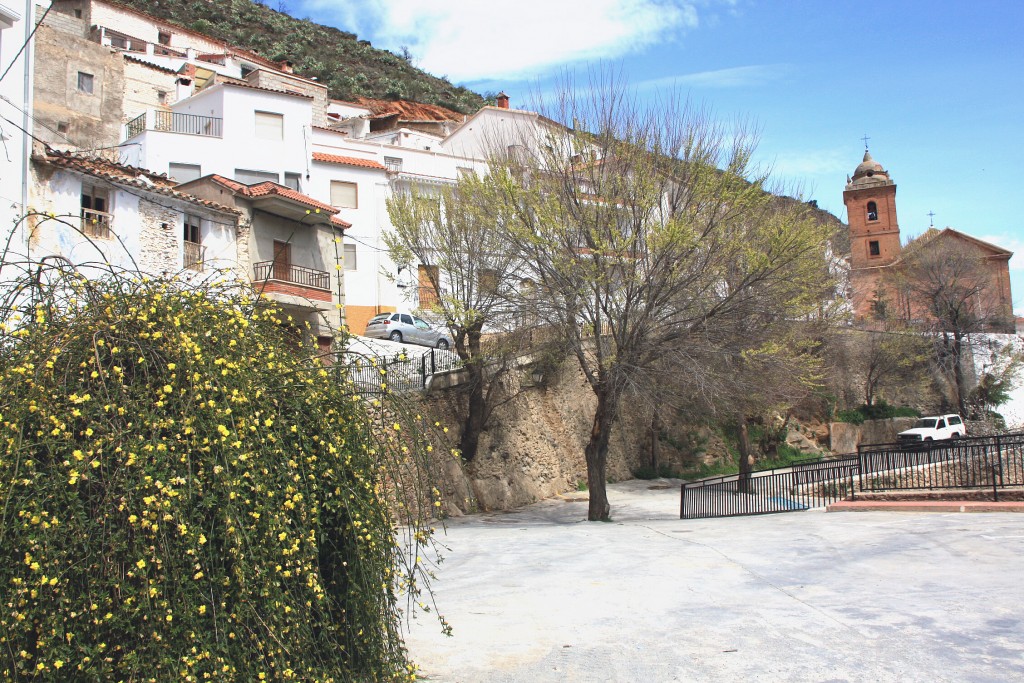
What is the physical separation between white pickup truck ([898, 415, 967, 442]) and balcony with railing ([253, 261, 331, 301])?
78.2 ft

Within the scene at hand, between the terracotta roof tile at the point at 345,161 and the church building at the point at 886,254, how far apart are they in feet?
83.9

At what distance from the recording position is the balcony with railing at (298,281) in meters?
24.6

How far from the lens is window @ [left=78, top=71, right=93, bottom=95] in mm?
38438

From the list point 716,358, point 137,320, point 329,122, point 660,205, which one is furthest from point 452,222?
point 329,122

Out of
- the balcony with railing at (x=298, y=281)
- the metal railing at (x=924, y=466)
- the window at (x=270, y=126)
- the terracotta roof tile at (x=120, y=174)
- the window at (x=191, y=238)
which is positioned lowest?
the metal railing at (x=924, y=466)

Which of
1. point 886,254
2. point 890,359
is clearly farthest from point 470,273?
point 886,254

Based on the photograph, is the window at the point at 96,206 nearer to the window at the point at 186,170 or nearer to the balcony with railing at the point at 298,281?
the balcony with railing at the point at 298,281

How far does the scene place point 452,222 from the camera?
22.7 metres

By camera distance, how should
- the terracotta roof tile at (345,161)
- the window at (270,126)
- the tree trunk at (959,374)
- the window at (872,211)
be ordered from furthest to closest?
the window at (872,211) < the tree trunk at (959,374) < the terracotta roof tile at (345,161) < the window at (270,126)

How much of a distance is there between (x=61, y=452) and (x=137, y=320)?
2.87ft

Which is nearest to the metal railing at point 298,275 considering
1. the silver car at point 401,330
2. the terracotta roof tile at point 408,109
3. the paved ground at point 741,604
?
the silver car at point 401,330

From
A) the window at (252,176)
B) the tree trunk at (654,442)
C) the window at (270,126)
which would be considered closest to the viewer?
the tree trunk at (654,442)

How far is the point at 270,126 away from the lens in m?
34.6

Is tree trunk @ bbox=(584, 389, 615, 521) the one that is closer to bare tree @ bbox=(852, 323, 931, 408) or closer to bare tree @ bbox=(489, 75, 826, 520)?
bare tree @ bbox=(489, 75, 826, 520)
